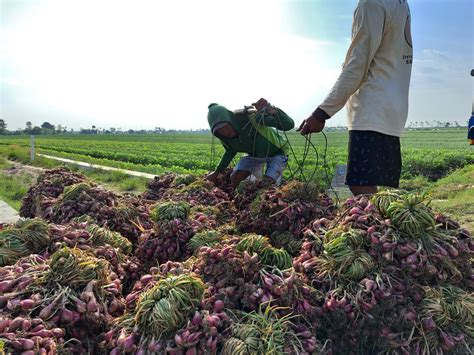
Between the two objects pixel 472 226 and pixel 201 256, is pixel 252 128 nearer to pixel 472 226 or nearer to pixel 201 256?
pixel 201 256

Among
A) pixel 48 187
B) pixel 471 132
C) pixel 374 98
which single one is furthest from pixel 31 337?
pixel 471 132

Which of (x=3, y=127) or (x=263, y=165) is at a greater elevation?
(x=263, y=165)

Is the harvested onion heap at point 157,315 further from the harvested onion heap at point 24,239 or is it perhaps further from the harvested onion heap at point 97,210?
the harvested onion heap at point 97,210

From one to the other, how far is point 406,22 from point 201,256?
2.46 metres

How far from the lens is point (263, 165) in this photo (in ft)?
16.3

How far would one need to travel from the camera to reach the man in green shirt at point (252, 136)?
4734 millimetres

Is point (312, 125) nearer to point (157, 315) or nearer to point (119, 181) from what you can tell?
point (157, 315)

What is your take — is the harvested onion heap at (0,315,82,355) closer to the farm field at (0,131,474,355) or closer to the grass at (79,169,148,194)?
the farm field at (0,131,474,355)

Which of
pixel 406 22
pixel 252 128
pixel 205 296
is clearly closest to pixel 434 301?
pixel 205 296

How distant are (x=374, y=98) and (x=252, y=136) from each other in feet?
7.46

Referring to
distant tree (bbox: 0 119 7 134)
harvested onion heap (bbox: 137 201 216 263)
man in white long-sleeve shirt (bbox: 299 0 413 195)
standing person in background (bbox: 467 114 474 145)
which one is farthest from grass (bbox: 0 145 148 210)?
distant tree (bbox: 0 119 7 134)

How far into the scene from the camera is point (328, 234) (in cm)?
238

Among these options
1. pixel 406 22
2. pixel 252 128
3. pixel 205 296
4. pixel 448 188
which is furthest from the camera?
pixel 448 188

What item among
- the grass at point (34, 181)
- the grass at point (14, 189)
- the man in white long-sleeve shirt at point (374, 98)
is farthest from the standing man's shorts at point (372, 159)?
the grass at point (14, 189)
